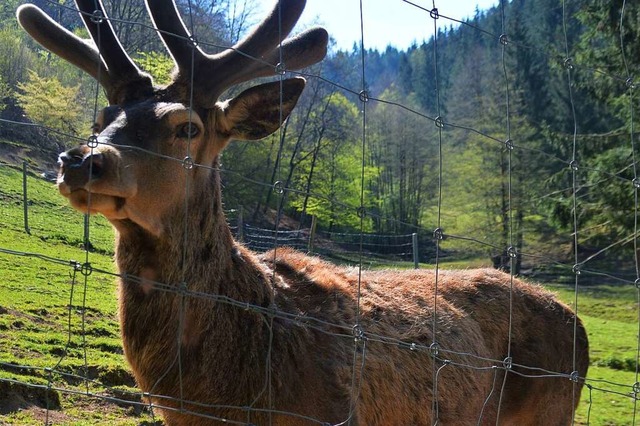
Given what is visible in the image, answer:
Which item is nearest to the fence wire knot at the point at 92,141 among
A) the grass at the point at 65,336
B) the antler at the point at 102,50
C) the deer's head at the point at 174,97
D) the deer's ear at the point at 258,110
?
the deer's head at the point at 174,97

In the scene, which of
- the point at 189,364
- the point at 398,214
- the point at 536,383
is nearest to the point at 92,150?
the point at 189,364

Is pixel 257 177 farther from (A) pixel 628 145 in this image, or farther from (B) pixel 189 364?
(B) pixel 189 364

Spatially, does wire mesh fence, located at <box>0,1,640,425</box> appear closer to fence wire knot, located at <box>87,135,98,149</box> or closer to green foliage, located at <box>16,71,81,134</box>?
fence wire knot, located at <box>87,135,98,149</box>

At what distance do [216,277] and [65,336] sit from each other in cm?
640

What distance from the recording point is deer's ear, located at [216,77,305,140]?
4.47 metres

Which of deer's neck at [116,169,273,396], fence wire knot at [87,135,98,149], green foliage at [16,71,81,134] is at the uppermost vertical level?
green foliage at [16,71,81,134]

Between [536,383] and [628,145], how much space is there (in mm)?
18862

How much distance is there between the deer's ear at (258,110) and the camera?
176 inches

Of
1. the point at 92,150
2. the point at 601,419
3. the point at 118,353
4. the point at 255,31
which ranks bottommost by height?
the point at 601,419

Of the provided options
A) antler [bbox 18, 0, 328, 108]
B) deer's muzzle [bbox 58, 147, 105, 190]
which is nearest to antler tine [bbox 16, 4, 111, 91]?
antler [bbox 18, 0, 328, 108]

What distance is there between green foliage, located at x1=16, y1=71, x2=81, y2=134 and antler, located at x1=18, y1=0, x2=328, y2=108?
9705 mm

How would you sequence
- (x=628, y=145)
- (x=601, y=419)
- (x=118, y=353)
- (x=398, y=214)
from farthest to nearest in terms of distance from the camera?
(x=398, y=214)
(x=628, y=145)
(x=601, y=419)
(x=118, y=353)

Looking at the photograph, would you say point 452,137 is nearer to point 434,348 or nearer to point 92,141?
point 434,348

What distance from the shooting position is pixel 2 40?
647 inches
